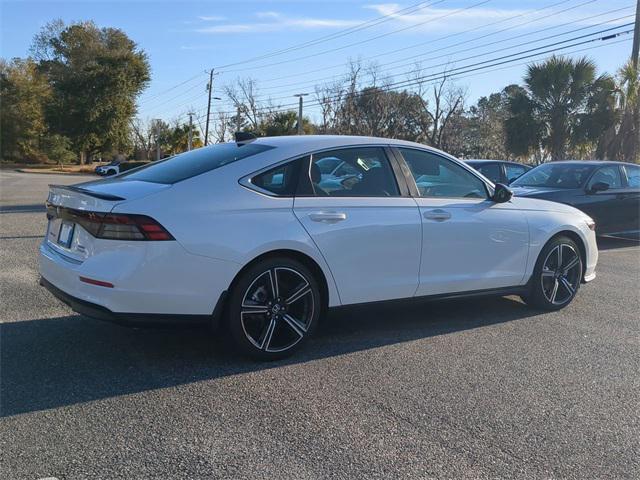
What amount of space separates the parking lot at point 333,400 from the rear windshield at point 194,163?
1.28 metres

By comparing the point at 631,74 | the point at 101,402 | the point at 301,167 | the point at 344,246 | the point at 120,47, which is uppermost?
the point at 120,47

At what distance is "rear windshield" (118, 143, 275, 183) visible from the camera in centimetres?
455

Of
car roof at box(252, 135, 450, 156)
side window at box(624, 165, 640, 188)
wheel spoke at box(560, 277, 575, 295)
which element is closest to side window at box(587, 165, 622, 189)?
side window at box(624, 165, 640, 188)

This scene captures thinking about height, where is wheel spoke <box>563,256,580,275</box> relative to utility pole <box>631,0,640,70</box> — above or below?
below

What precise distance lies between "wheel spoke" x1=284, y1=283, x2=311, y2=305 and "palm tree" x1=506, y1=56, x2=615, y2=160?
76.3 ft

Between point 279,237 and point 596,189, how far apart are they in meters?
7.86

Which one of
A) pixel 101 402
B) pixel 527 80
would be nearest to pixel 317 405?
pixel 101 402

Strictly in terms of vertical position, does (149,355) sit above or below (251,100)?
below

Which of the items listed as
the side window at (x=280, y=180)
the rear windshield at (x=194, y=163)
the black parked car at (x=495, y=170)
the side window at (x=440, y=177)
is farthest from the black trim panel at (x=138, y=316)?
the black parked car at (x=495, y=170)

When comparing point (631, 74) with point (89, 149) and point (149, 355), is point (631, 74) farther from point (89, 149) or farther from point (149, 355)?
point (89, 149)

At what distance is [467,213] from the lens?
542 centimetres

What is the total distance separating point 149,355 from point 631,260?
795 cm

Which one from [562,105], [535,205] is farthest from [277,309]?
[562,105]

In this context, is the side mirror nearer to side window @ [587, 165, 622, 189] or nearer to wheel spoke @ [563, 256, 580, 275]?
side window @ [587, 165, 622, 189]
